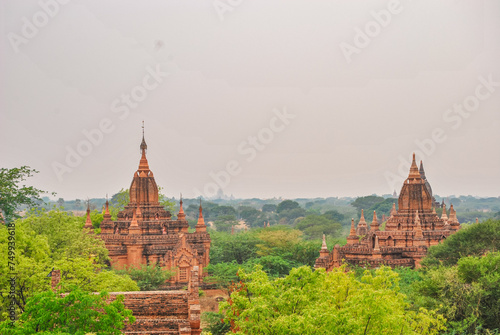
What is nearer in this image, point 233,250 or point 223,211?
point 233,250

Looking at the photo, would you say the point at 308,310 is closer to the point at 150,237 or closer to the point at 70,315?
the point at 70,315

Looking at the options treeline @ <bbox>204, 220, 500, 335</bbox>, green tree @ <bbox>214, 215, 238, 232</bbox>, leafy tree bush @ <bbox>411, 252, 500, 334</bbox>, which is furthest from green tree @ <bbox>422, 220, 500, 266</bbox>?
green tree @ <bbox>214, 215, 238, 232</bbox>

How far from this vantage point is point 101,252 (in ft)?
153

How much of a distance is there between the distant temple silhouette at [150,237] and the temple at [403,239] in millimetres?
10505

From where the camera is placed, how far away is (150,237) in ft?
170

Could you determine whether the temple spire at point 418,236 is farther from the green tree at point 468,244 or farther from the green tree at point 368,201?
the green tree at point 368,201

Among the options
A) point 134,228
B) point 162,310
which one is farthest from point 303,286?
point 134,228

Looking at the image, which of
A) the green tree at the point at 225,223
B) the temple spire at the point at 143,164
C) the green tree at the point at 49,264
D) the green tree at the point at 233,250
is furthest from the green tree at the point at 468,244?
the green tree at the point at 225,223

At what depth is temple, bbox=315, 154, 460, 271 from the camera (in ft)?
156

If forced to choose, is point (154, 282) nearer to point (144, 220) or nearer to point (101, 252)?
point (101, 252)

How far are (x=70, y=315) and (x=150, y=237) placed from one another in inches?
1228

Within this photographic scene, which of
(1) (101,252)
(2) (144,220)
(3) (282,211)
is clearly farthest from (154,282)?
(3) (282,211)

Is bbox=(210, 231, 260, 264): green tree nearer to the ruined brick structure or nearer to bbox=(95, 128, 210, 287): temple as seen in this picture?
bbox=(95, 128, 210, 287): temple

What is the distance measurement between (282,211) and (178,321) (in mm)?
176491
